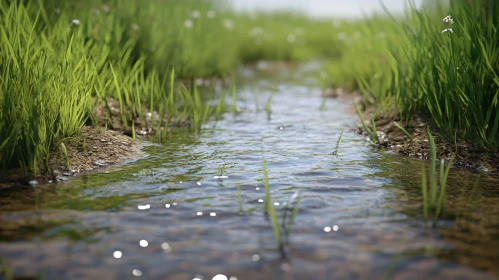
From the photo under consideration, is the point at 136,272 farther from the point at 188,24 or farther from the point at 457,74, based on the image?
the point at 188,24

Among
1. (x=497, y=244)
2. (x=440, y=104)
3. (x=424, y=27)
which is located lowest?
(x=497, y=244)

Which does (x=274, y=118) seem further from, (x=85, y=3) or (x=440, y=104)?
(x=85, y=3)

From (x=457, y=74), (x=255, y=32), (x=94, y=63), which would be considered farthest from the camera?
(x=255, y=32)

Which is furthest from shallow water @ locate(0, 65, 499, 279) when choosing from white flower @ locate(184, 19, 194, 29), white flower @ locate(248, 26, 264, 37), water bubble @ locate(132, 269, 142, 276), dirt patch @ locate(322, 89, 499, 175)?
white flower @ locate(248, 26, 264, 37)

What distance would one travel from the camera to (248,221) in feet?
10.1

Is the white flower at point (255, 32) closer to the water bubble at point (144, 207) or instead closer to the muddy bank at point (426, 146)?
the muddy bank at point (426, 146)

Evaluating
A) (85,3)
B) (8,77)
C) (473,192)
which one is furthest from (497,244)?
(85,3)

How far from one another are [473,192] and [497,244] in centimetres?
91

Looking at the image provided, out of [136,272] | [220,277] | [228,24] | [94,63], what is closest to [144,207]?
[136,272]

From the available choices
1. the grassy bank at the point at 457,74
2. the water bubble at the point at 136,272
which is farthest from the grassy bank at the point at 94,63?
the grassy bank at the point at 457,74

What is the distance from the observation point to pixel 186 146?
4.92m

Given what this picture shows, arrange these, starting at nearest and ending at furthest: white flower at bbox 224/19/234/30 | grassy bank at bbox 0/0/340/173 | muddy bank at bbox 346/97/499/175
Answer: grassy bank at bbox 0/0/340/173 → muddy bank at bbox 346/97/499/175 → white flower at bbox 224/19/234/30

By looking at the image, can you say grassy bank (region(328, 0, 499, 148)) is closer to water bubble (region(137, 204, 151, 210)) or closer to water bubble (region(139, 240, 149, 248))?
water bubble (region(137, 204, 151, 210))

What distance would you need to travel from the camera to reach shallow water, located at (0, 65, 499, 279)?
2.55 m
